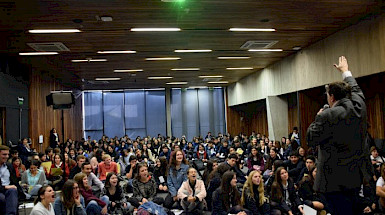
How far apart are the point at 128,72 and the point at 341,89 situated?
11932 millimetres

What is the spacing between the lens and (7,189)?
4.69 m

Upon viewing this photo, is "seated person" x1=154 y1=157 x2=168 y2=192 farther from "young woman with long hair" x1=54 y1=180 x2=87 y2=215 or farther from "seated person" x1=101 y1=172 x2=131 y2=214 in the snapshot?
"young woman with long hair" x1=54 y1=180 x2=87 y2=215

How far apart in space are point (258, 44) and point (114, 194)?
564 cm

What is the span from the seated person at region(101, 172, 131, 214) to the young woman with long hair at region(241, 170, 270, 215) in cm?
203

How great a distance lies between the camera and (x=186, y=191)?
581 centimetres

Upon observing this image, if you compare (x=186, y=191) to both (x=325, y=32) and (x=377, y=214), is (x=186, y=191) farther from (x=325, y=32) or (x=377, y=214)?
(x=325, y=32)

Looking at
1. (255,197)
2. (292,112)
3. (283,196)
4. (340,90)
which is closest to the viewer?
(340,90)

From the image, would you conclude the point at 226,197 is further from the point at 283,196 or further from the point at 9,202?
the point at 9,202

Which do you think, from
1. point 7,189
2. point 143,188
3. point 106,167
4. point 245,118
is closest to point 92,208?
point 143,188

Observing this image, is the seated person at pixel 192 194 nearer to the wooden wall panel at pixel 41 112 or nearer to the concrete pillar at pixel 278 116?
the wooden wall panel at pixel 41 112

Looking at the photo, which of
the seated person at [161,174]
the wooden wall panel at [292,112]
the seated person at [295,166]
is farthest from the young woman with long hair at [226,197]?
the wooden wall panel at [292,112]

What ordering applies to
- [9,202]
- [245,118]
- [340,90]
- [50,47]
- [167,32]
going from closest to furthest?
[340,90]
[9,202]
[167,32]
[50,47]
[245,118]

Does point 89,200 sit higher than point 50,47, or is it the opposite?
point 50,47

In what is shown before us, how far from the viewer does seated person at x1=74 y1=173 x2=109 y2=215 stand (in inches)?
202
